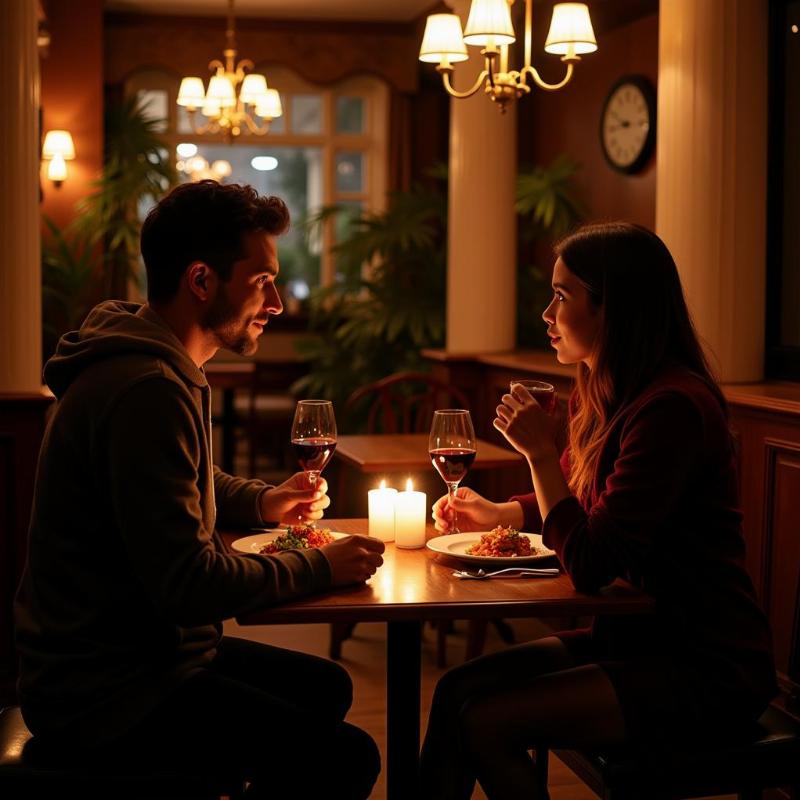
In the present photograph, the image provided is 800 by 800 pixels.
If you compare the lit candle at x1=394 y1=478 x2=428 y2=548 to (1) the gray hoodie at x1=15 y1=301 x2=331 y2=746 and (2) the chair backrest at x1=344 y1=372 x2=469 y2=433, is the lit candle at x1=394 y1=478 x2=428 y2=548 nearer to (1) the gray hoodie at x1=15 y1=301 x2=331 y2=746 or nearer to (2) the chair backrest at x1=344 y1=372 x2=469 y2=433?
(1) the gray hoodie at x1=15 y1=301 x2=331 y2=746

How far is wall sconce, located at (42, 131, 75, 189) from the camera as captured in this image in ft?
24.8

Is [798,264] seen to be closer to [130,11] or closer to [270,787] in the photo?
[270,787]

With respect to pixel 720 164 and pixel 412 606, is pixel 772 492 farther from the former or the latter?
pixel 412 606

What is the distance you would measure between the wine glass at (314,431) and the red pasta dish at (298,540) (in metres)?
0.13

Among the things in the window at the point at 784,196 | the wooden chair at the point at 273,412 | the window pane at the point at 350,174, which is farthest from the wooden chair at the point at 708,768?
the window pane at the point at 350,174

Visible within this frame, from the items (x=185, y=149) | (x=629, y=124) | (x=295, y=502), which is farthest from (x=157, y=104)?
(x=295, y=502)

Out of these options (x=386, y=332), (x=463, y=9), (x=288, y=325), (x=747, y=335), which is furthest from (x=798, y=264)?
(x=288, y=325)

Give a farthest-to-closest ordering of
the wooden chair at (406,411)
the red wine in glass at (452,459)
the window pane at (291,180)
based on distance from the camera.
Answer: the window pane at (291,180) → the wooden chair at (406,411) → the red wine in glass at (452,459)

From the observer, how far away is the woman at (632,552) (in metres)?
1.84

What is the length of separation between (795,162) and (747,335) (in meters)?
0.57

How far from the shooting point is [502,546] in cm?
202

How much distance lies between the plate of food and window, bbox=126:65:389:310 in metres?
6.89

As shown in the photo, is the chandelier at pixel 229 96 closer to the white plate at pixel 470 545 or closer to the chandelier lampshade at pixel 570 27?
the chandelier lampshade at pixel 570 27

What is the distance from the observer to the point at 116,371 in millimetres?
Result: 1663
